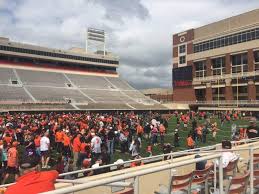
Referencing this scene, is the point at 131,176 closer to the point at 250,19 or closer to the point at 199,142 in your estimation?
the point at 199,142

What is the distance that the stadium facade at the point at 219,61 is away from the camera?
204 feet

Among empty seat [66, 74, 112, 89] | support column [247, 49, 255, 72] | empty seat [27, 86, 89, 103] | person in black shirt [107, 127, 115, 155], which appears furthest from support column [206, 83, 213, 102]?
person in black shirt [107, 127, 115, 155]

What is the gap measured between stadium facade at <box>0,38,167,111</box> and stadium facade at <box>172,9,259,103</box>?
31.9 ft

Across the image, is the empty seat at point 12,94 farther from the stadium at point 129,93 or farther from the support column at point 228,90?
the support column at point 228,90

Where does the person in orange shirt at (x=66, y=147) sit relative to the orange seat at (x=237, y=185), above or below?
below

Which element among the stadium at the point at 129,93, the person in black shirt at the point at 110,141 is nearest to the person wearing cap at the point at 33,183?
the stadium at the point at 129,93

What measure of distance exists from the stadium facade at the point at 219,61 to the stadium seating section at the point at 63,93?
10021 mm

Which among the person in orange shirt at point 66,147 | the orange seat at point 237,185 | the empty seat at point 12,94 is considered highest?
the empty seat at point 12,94

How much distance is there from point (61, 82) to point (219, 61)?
93.8 feet

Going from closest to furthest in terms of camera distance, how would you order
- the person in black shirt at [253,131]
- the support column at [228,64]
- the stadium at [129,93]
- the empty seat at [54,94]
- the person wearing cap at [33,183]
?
the person wearing cap at [33,183]
the person in black shirt at [253,131]
the stadium at [129,93]
the empty seat at [54,94]
the support column at [228,64]

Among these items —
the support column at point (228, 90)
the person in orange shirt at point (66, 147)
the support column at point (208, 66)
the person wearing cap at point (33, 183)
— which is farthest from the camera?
the support column at point (208, 66)

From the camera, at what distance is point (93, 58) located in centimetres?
8488

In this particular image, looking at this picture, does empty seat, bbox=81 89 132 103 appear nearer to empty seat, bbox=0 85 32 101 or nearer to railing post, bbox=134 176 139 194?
empty seat, bbox=0 85 32 101

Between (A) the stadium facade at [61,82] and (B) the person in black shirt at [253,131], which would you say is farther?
(A) the stadium facade at [61,82]
